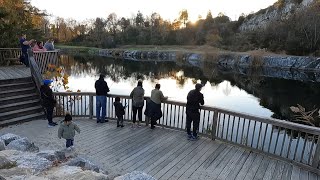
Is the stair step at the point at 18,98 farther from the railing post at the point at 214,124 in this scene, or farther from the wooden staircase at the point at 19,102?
the railing post at the point at 214,124

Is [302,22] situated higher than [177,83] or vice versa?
[302,22]

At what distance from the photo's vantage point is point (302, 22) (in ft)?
151

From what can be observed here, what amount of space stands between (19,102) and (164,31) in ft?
253

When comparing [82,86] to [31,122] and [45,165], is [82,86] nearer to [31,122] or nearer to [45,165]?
[31,122]

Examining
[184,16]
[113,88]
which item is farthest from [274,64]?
[184,16]

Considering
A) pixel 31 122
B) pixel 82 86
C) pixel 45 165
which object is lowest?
pixel 82 86

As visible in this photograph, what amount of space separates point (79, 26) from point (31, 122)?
3837 inches

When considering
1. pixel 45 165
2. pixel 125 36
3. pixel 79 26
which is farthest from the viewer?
pixel 79 26

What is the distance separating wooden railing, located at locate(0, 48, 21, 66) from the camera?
14930mm

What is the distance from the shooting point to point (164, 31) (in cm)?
8469

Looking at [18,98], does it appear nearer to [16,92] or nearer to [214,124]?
[16,92]

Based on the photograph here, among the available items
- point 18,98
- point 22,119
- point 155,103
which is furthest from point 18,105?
point 155,103

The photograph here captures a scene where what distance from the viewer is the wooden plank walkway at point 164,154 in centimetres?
631

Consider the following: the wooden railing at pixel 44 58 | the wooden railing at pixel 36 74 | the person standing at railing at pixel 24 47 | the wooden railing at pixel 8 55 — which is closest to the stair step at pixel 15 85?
the wooden railing at pixel 36 74
